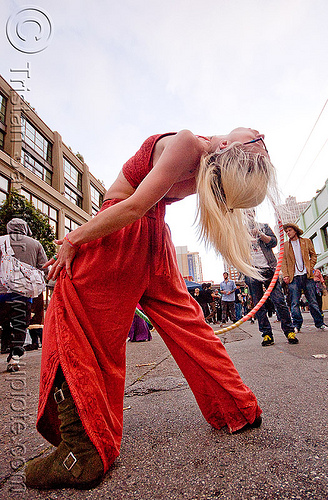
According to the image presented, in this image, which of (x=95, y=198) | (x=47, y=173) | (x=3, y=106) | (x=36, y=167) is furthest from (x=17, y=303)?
(x=95, y=198)

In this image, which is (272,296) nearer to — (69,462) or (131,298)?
(131,298)

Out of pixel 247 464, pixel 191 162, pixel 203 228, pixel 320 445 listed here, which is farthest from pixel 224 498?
pixel 191 162

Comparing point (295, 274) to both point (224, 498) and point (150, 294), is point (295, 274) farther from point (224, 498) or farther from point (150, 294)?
point (224, 498)

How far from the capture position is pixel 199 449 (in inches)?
48.1

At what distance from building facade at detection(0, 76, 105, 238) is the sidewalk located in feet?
60.9

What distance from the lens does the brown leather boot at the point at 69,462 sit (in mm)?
1020

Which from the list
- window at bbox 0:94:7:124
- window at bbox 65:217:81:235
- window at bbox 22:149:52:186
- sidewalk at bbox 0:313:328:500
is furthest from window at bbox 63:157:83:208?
sidewalk at bbox 0:313:328:500

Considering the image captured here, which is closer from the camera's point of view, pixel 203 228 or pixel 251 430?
pixel 251 430

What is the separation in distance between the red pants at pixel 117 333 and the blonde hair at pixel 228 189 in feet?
0.72

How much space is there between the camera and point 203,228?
156 centimetres

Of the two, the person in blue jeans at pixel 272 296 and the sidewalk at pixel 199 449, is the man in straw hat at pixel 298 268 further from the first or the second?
the sidewalk at pixel 199 449

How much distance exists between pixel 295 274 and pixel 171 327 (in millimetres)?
4911

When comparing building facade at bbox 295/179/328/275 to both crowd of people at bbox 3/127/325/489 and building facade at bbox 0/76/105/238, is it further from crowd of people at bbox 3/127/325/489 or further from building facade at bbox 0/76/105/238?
crowd of people at bbox 3/127/325/489

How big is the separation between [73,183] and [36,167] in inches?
250
